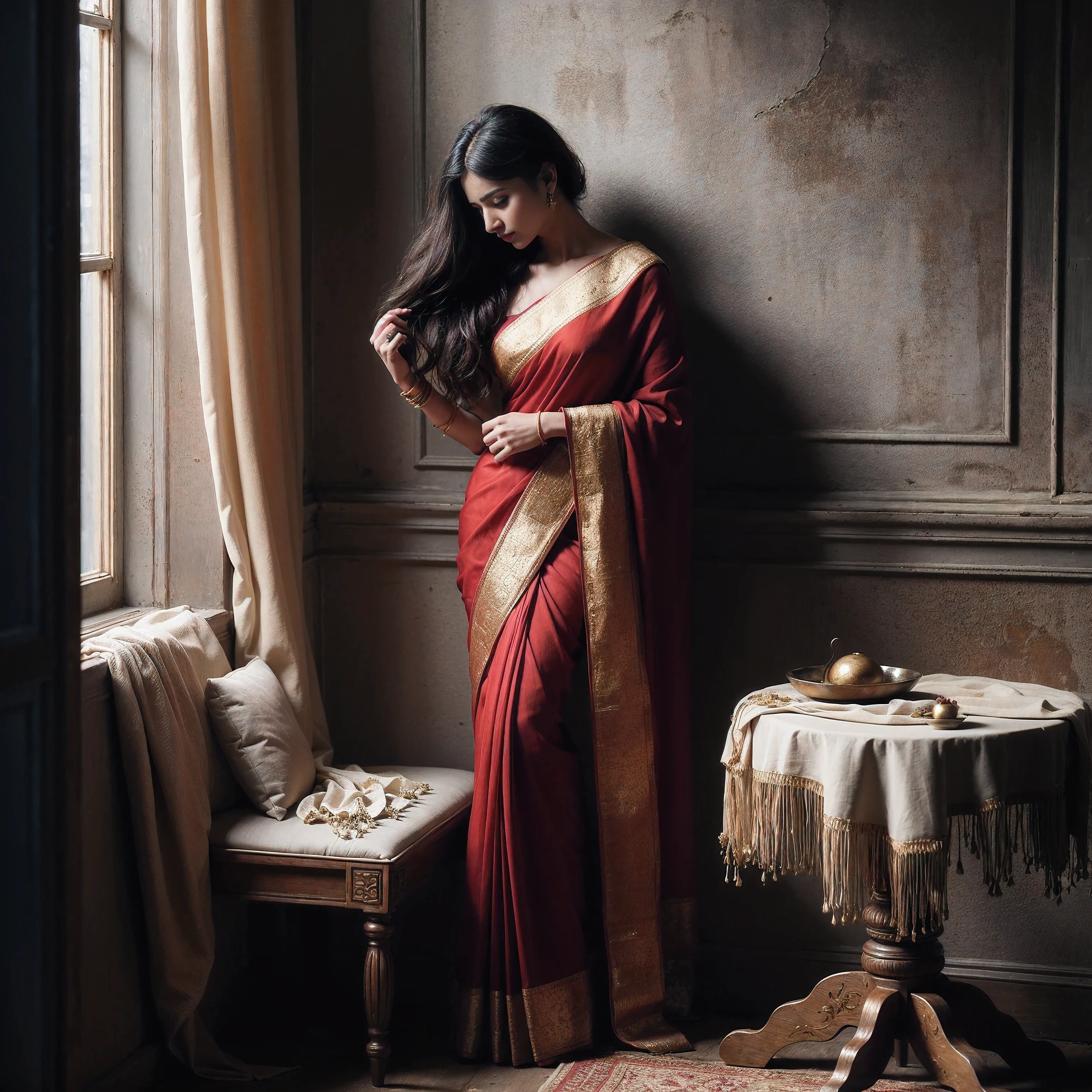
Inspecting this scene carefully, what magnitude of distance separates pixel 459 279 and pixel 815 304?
0.81 metres

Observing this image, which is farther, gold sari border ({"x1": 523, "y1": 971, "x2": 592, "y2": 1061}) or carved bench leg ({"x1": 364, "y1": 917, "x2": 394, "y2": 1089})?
gold sari border ({"x1": 523, "y1": 971, "x2": 592, "y2": 1061})

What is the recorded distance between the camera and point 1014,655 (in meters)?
3.14

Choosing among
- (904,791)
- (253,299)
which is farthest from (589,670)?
(253,299)

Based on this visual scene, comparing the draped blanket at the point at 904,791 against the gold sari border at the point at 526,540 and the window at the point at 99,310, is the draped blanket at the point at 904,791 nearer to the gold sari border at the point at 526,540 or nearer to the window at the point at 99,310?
the gold sari border at the point at 526,540

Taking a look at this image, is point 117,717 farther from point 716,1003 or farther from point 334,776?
point 716,1003

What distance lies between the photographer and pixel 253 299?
10.1 ft

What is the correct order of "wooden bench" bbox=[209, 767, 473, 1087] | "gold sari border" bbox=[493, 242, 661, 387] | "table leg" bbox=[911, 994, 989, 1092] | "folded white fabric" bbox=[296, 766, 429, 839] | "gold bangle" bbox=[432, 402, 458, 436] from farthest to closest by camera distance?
"gold bangle" bbox=[432, 402, 458, 436] < "gold sari border" bbox=[493, 242, 661, 387] < "folded white fabric" bbox=[296, 766, 429, 839] < "wooden bench" bbox=[209, 767, 473, 1087] < "table leg" bbox=[911, 994, 989, 1092]

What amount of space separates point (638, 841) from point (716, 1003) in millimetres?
594

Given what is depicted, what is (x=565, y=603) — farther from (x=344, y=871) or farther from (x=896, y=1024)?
(x=896, y=1024)

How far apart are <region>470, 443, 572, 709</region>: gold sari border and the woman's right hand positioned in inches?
14.3

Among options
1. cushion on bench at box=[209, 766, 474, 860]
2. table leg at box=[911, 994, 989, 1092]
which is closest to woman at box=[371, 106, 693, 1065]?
cushion on bench at box=[209, 766, 474, 860]

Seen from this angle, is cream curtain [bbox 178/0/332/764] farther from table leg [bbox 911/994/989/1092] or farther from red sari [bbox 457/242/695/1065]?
table leg [bbox 911/994/989/1092]

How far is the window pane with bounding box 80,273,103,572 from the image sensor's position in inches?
117

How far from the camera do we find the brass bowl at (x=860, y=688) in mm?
2730
